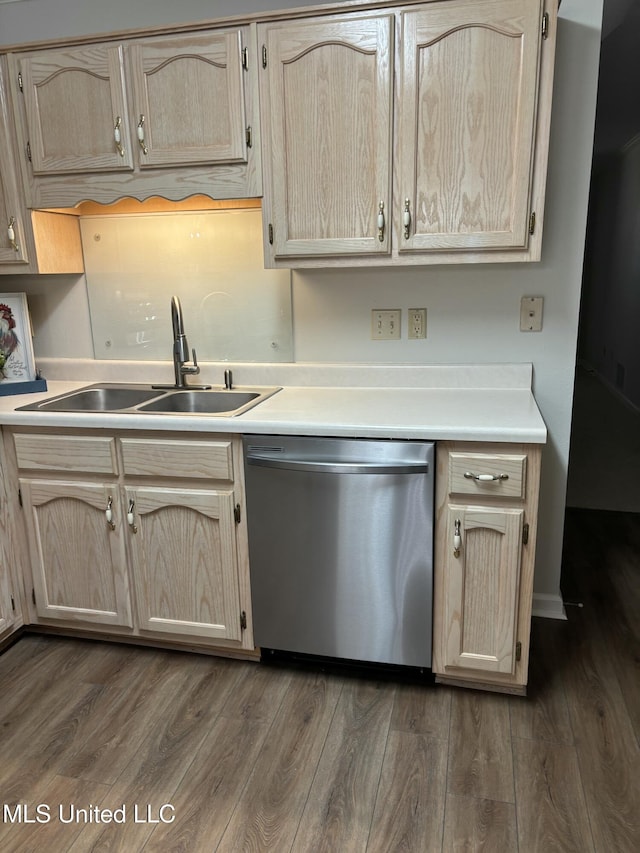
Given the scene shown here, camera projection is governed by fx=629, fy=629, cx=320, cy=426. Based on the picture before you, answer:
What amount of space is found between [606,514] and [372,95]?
2.46 metres

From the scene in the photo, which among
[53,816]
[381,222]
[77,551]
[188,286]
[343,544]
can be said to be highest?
[381,222]

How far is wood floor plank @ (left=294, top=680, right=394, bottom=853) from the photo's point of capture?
1490mm

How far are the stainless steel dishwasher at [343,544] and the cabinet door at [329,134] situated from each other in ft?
2.21

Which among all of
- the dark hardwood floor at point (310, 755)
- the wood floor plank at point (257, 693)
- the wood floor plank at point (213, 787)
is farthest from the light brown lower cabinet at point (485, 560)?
the wood floor plank at point (213, 787)

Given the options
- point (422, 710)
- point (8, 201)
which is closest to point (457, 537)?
point (422, 710)

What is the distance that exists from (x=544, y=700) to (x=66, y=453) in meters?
1.71

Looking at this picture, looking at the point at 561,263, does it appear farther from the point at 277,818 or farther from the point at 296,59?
the point at 277,818

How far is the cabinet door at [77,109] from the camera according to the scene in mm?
2016

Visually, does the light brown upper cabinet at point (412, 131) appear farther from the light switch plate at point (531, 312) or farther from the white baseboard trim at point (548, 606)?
the white baseboard trim at point (548, 606)

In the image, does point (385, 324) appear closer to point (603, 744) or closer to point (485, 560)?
point (485, 560)

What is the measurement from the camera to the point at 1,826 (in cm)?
153

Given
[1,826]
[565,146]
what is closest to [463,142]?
[565,146]

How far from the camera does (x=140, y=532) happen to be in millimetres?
2074

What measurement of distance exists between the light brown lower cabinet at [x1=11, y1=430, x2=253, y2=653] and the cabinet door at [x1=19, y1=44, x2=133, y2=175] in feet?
3.02
